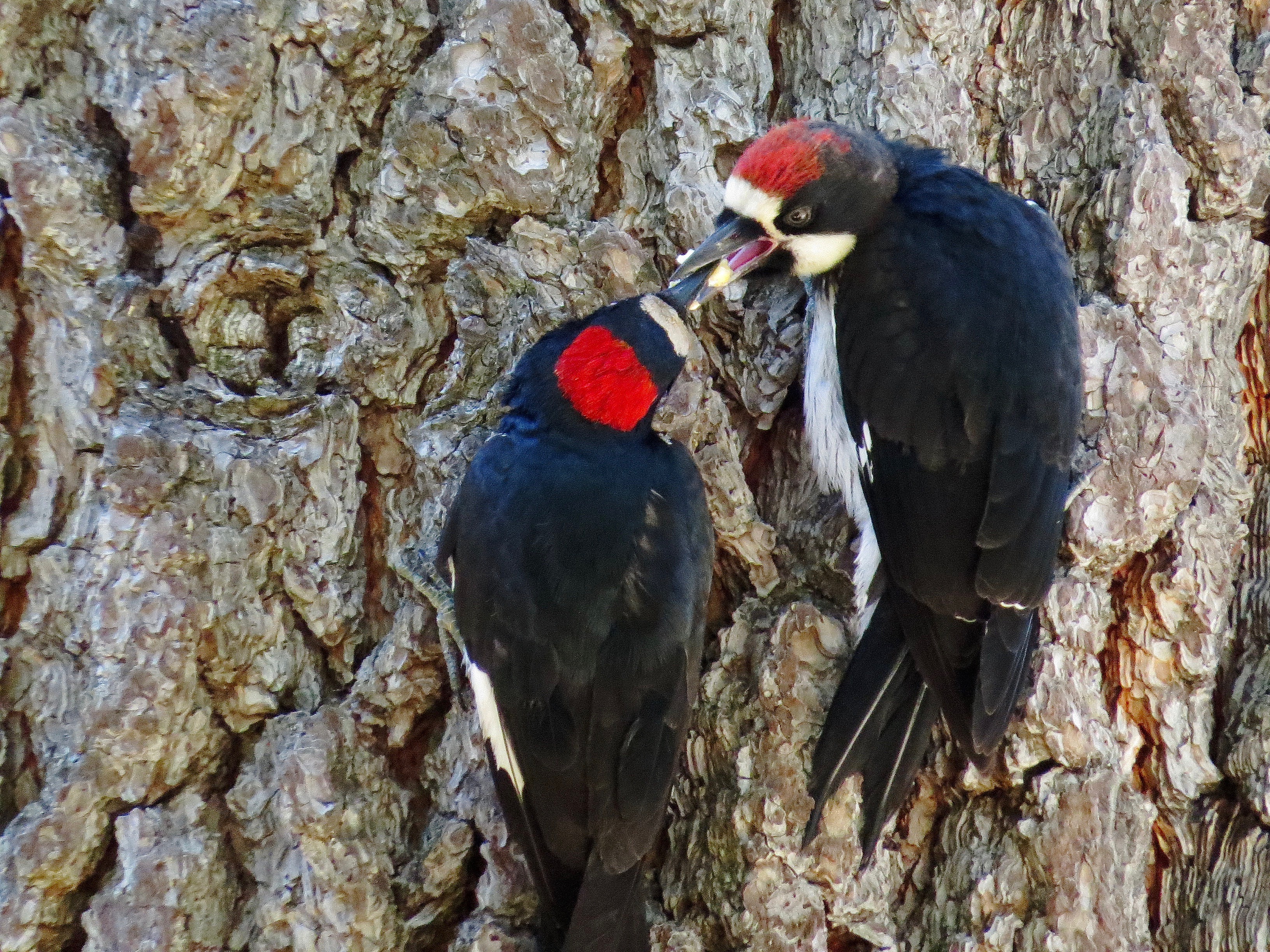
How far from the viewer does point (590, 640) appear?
1696mm

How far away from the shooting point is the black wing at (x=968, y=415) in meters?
1.73

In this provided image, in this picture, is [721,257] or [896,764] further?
[721,257]

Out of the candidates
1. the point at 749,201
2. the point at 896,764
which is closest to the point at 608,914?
the point at 896,764

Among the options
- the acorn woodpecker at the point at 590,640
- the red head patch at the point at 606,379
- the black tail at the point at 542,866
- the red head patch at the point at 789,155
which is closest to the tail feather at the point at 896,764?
the acorn woodpecker at the point at 590,640

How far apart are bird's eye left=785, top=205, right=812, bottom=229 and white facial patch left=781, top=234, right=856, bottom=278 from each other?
29mm

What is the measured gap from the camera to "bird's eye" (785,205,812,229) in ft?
6.44

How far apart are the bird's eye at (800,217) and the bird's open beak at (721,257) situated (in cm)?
8

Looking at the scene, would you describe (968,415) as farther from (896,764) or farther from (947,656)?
(896,764)

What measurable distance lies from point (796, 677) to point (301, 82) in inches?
48.6

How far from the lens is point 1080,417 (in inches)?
71.7

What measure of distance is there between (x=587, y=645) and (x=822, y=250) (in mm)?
864

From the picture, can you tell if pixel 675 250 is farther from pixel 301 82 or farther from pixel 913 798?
pixel 913 798

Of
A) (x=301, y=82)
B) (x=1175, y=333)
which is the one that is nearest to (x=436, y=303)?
(x=301, y=82)

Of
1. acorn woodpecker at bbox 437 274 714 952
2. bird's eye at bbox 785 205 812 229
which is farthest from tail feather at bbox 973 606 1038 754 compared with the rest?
bird's eye at bbox 785 205 812 229
